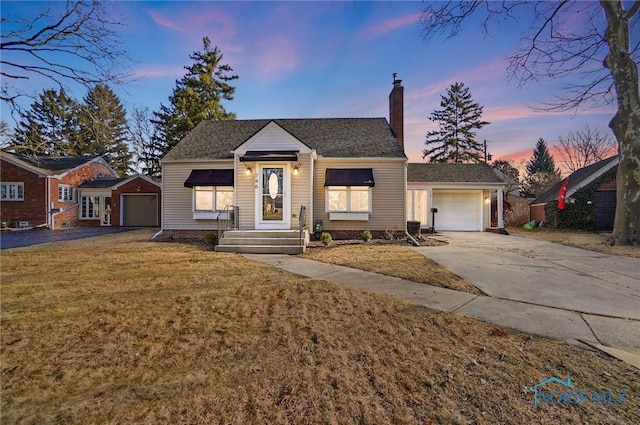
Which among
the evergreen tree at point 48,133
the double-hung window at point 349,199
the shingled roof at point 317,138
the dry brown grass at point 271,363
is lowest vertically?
the dry brown grass at point 271,363

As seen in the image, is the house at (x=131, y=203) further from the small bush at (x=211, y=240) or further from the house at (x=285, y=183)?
the small bush at (x=211, y=240)

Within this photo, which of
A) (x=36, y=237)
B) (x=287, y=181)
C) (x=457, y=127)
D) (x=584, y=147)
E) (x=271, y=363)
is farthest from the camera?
(x=457, y=127)

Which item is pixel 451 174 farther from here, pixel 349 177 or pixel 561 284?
pixel 561 284

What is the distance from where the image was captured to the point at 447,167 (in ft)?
58.5

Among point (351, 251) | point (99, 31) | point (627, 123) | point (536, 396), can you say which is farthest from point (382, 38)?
point (536, 396)

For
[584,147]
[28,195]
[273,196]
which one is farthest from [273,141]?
[584,147]

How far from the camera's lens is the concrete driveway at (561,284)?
145 inches

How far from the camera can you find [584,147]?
3253 centimetres

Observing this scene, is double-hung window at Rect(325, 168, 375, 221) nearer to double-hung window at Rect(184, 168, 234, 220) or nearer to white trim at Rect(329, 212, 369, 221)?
white trim at Rect(329, 212, 369, 221)

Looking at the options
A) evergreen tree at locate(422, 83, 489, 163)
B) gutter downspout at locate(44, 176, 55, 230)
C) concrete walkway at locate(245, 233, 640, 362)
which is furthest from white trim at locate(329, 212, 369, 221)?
evergreen tree at locate(422, 83, 489, 163)

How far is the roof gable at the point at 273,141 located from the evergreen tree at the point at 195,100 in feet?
61.9

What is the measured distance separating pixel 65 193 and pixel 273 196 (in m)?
20.1

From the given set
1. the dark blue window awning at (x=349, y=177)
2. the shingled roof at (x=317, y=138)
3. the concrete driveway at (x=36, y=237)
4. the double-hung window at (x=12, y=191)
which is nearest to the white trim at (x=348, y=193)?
the dark blue window awning at (x=349, y=177)

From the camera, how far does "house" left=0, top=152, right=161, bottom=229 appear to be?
19.2 meters
